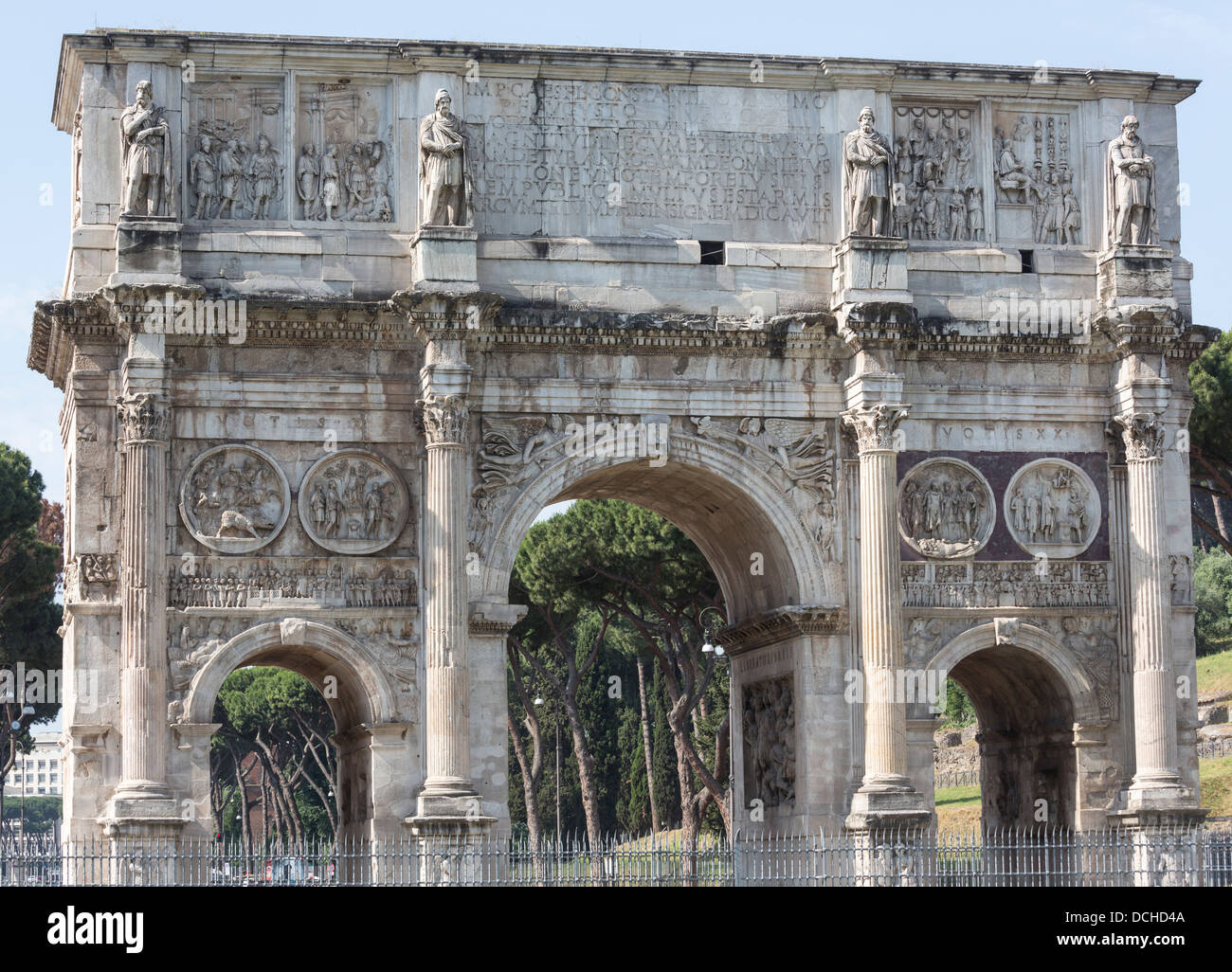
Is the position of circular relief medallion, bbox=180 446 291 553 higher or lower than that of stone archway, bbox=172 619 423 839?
higher

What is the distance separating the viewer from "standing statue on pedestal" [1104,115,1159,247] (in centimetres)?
2791

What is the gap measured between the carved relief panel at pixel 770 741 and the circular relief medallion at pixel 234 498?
7086mm

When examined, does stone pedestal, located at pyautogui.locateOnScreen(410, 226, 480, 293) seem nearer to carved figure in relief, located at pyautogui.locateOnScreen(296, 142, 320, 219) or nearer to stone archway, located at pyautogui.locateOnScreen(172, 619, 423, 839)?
carved figure in relief, located at pyautogui.locateOnScreen(296, 142, 320, 219)

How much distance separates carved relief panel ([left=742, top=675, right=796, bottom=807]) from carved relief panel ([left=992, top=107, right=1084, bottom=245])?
6881mm

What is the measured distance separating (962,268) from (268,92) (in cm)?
931

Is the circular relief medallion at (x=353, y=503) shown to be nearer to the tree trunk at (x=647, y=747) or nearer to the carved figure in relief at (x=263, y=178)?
the carved figure in relief at (x=263, y=178)

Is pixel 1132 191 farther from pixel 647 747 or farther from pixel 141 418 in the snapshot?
pixel 647 747

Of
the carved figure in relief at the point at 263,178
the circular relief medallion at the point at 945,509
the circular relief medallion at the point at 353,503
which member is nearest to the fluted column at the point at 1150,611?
the circular relief medallion at the point at 945,509

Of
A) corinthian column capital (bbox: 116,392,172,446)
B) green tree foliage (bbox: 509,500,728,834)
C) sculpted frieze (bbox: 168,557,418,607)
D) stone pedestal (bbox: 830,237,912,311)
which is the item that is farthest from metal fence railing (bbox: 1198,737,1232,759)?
corinthian column capital (bbox: 116,392,172,446)

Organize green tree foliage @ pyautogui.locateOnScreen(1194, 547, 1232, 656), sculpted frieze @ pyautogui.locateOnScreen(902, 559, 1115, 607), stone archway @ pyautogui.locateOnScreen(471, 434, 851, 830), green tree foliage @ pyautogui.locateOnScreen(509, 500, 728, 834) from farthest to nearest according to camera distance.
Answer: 1. green tree foliage @ pyautogui.locateOnScreen(1194, 547, 1232, 656)
2. green tree foliage @ pyautogui.locateOnScreen(509, 500, 728, 834)
3. sculpted frieze @ pyautogui.locateOnScreen(902, 559, 1115, 607)
4. stone archway @ pyautogui.locateOnScreen(471, 434, 851, 830)

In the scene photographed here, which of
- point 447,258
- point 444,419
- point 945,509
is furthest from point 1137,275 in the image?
point 444,419

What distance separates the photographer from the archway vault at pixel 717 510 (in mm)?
26641
